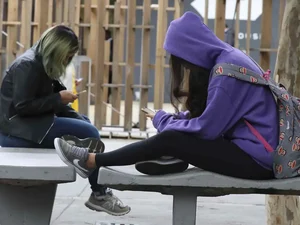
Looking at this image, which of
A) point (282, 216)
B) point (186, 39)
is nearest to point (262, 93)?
point (186, 39)

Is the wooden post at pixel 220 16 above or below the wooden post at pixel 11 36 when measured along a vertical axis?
above

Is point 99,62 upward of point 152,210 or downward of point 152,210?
upward

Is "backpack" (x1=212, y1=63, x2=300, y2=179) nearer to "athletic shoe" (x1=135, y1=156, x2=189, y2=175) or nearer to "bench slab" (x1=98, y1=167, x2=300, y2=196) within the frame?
"bench slab" (x1=98, y1=167, x2=300, y2=196)

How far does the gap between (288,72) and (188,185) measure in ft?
6.36

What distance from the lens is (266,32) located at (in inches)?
453

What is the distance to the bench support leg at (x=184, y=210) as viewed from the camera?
371 cm

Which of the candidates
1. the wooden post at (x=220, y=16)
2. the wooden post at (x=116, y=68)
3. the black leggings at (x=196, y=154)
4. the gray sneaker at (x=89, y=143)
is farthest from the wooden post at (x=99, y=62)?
the black leggings at (x=196, y=154)

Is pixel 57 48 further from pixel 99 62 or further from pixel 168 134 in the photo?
pixel 99 62

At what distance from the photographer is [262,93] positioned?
3783mm

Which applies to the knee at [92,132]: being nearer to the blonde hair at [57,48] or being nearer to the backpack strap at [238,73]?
the blonde hair at [57,48]

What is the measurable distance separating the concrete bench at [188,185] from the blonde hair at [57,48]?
160cm

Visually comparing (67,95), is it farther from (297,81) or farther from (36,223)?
(297,81)

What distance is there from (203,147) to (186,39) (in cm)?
58

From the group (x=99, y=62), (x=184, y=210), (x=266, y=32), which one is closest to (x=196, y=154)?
(x=184, y=210)
